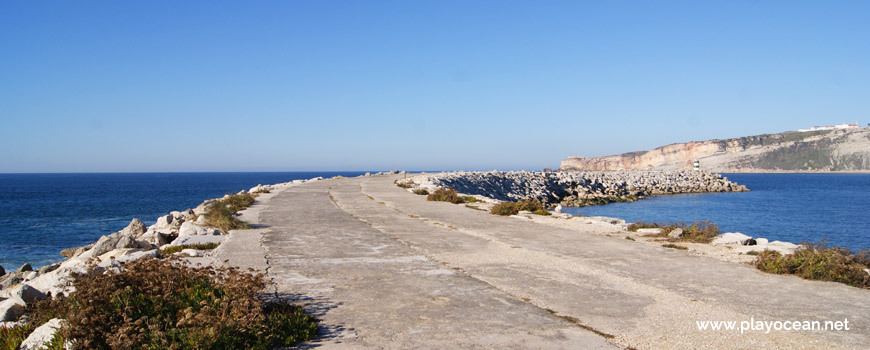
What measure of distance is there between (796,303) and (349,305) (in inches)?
193

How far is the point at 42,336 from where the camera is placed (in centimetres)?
478

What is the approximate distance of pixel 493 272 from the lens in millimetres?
7746

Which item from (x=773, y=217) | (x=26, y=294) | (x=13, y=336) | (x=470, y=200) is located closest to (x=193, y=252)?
(x=26, y=294)

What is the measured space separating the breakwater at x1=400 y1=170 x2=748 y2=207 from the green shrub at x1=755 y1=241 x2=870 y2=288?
20145 mm

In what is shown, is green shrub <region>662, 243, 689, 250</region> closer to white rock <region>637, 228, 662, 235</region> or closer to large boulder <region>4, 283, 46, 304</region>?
white rock <region>637, 228, 662, 235</region>

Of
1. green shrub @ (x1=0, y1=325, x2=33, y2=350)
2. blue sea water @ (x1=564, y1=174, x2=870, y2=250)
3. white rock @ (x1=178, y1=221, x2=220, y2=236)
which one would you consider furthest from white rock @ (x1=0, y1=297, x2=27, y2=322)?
blue sea water @ (x1=564, y1=174, x2=870, y2=250)

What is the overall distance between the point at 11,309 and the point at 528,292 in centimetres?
612

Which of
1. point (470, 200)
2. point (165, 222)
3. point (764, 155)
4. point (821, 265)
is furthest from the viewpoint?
point (764, 155)

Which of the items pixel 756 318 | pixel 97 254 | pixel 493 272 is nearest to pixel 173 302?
pixel 493 272

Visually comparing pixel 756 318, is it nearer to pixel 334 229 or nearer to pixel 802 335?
pixel 802 335

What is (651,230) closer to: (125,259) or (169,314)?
(169,314)

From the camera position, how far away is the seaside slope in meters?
4.88

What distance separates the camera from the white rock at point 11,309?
251 inches

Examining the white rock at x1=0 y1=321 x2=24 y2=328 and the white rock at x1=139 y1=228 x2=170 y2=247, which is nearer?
the white rock at x1=0 y1=321 x2=24 y2=328
